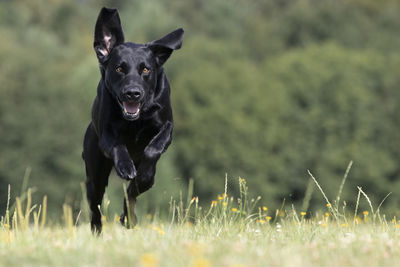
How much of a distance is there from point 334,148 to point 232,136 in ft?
22.5

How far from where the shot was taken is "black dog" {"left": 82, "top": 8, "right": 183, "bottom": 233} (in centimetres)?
610

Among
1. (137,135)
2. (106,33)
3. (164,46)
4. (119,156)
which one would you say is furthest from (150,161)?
(106,33)

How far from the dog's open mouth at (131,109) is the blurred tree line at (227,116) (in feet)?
93.4

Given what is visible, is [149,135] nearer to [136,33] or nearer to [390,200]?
[390,200]

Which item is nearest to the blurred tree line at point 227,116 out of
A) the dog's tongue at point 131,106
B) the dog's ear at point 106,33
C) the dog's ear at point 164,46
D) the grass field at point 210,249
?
the dog's ear at point 106,33

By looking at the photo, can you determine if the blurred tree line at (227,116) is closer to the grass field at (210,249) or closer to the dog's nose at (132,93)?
the dog's nose at (132,93)

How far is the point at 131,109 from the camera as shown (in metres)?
6.11

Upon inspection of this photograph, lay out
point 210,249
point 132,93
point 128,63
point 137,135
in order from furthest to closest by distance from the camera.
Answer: point 137,135 → point 128,63 → point 132,93 → point 210,249

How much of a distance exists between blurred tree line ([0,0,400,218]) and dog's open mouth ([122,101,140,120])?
1121 inches

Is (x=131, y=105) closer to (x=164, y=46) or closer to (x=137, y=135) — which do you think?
(x=137, y=135)

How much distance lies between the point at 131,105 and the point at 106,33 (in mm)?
951

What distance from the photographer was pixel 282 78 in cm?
4791

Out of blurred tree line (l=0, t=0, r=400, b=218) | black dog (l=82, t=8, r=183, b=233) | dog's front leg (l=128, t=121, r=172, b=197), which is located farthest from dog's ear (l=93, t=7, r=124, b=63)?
blurred tree line (l=0, t=0, r=400, b=218)

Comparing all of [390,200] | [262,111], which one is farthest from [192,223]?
[262,111]
